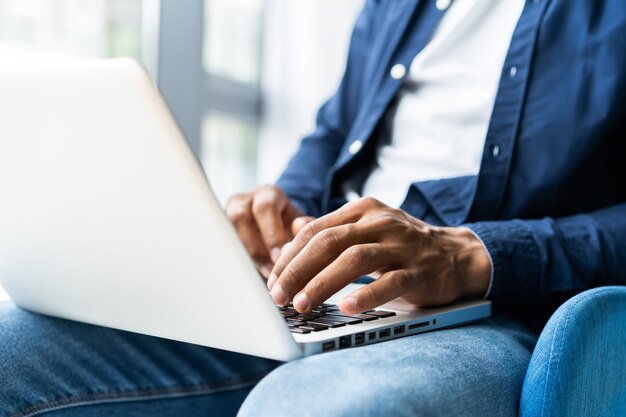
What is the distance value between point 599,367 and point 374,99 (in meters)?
0.60

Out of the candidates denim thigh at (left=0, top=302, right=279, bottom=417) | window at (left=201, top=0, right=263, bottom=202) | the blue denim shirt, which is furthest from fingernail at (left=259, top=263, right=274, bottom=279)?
window at (left=201, top=0, right=263, bottom=202)

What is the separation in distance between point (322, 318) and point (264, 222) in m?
0.32

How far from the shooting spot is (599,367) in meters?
0.68

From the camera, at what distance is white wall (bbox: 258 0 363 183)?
2043mm

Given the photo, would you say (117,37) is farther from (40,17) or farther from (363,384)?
(363,384)

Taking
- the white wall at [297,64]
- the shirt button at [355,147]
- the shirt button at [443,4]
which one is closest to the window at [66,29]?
the white wall at [297,64]

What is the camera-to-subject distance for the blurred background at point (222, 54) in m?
1.42

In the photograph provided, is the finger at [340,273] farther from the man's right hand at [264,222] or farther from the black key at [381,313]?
the man's right hand at [264,222]

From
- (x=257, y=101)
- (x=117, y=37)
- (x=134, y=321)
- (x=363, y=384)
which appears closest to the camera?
(x=363, y=384)

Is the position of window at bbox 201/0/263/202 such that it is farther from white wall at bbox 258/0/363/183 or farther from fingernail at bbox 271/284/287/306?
fingernail at bbox 271/284/287/306

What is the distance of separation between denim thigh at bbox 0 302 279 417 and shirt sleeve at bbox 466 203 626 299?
31 cm

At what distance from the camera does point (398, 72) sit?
3.64ft

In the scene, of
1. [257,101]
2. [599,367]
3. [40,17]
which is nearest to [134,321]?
[599,367]

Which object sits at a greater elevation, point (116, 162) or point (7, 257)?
point (116, 162)
